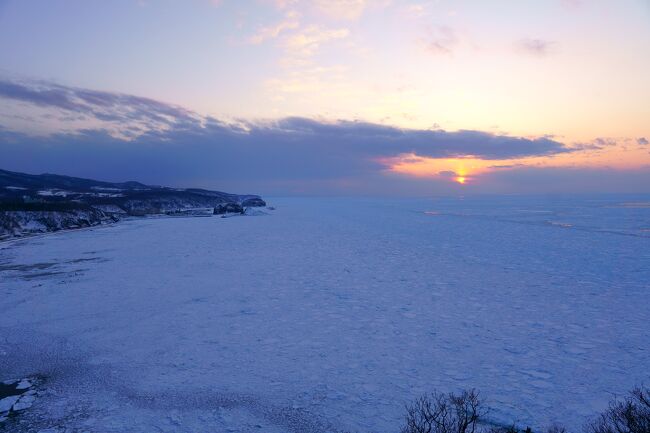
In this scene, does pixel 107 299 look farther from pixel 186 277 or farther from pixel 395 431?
pixel 395 431

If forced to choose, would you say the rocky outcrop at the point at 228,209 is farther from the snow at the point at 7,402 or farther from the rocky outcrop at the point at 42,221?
the snow at the point at 7,402

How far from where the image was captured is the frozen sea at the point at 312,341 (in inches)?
222

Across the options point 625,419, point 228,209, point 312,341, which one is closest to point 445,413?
point 625,419

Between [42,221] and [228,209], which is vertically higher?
[228,209]

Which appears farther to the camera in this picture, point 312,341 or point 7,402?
point 312,341

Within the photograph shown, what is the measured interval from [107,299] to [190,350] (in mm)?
5460

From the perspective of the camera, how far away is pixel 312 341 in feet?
27.1

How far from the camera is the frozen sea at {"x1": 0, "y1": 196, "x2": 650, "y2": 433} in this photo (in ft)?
18.5

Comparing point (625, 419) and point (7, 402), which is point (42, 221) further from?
point (625, 419)

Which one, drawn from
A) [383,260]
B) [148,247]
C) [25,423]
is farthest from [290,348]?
[148,247]

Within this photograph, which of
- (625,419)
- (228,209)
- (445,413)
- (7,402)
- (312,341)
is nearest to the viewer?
(625,419)

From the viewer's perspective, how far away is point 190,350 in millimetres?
7727

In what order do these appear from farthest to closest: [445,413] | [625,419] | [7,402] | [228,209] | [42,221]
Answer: [228,209] → [42,221] → [7,402] → [445,413] → [625,419]

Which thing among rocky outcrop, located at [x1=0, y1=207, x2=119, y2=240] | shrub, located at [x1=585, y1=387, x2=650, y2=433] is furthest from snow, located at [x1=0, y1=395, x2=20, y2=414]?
rocky outcrop, located at [x1=0, y1=207, x2=119, y2=240]
